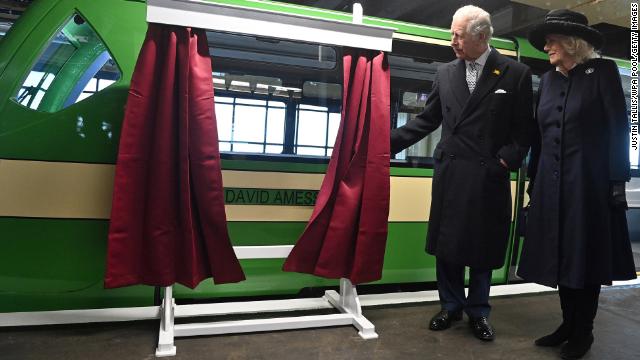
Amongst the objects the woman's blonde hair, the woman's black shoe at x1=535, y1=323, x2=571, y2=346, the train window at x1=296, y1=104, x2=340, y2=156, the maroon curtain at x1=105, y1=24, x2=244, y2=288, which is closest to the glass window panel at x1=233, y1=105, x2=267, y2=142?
the train window at x1=296, y1=104, x2=340, y2=156

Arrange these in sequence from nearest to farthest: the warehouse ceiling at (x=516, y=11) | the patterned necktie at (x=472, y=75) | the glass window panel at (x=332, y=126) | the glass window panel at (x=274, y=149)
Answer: the patterned necktie at (x=472, y=75)
the glass window panel at (x=274, y=149)
the glass window panel at (x=332, y=126)
the warehouse ceiling at (x=516, y=11)

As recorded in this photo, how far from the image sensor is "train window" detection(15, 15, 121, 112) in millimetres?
2161

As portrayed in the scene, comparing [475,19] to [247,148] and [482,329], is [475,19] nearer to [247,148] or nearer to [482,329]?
[247,148]

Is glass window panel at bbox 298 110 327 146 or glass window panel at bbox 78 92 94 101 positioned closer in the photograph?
glass window panel at bbox 78 92 94 101

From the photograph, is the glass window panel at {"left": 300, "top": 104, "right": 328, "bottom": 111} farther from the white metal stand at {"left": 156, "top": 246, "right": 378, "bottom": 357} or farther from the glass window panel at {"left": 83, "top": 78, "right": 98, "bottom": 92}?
the glass window panel at {"left": 83, "top": 78, "right": 98, "bottom": 92}

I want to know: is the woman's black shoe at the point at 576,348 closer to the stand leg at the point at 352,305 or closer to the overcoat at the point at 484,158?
the overcoat at the point at 484,158

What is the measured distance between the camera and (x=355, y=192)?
7.64 ft

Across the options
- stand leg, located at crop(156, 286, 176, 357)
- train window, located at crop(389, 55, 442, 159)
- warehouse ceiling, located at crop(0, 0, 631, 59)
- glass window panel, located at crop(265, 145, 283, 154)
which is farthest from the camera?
warehouse ceiling, located at crop(0, 0, 631, 59)

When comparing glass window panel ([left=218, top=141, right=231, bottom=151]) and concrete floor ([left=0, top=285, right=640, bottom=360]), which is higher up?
glass window panel ([left=218, top=141, right=231, bottom=151])

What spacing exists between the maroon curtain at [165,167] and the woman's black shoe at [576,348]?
179 cm

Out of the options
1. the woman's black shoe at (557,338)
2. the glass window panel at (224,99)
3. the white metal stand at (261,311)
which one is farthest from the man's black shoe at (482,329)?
the glass window panel at (224,99)

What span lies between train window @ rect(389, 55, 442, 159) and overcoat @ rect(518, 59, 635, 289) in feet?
3.09

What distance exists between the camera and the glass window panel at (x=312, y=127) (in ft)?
8.73

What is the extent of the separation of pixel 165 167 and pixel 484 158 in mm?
1567
